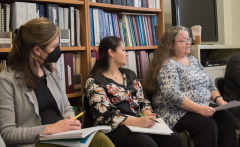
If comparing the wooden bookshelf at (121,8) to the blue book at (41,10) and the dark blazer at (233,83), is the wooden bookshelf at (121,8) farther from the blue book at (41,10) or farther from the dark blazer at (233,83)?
the dark blazer at (233,83)

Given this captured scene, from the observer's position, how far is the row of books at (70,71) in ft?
5.62

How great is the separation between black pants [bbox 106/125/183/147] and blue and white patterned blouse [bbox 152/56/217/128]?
0.92 ft

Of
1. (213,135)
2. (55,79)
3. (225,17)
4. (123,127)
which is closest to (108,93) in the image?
(123,127)

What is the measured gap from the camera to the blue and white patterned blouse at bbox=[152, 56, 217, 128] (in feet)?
5.74

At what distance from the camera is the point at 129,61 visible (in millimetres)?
2051

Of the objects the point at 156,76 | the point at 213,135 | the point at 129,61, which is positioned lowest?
the point at 213,135

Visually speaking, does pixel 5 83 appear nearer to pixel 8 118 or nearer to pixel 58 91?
pixel 8 118

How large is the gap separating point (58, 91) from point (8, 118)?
0.35 meters

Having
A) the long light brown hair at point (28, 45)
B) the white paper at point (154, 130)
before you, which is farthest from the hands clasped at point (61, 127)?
the white paper at point (154, 130)

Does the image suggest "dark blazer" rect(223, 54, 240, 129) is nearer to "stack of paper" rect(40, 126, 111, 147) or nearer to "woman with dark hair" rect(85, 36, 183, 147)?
"woman with dark hair" rect(85, 36, 183, 147)

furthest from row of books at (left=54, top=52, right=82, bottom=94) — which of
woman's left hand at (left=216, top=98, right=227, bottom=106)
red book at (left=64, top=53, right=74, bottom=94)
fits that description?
woman's left hand at (left=216, top=98, right=227, bottom=106)

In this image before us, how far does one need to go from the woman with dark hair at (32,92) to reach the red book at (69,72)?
30 cm

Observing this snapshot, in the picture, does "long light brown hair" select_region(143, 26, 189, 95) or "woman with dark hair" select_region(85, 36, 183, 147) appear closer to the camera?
"woman with dark hair" select_region(85, 36, 183, 147)

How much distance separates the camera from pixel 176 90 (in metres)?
1.73
